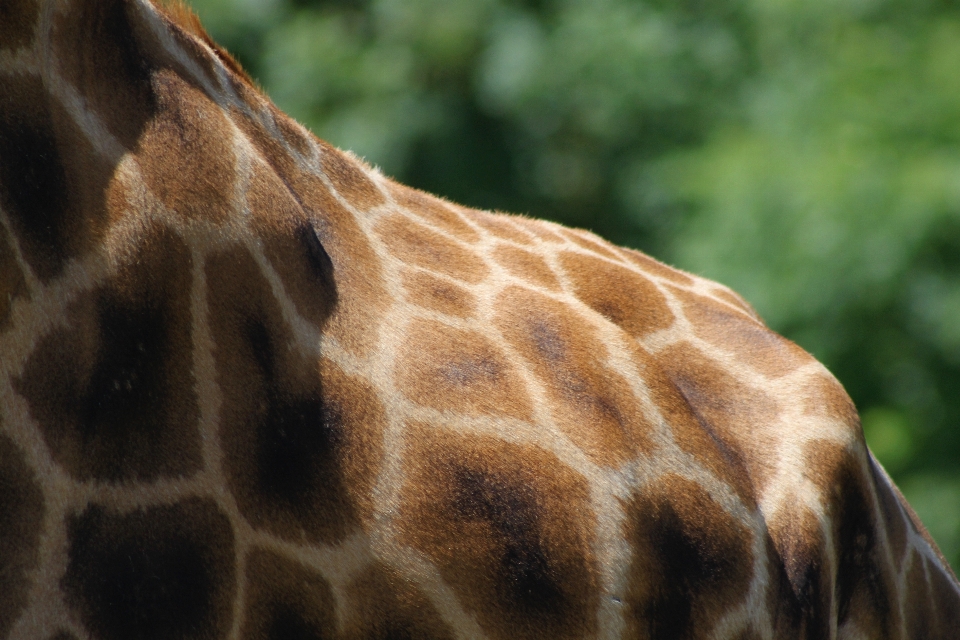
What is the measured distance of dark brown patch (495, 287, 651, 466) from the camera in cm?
166

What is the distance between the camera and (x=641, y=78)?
792 centimetres

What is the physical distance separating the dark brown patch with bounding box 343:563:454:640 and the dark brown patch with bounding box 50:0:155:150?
2.20ft

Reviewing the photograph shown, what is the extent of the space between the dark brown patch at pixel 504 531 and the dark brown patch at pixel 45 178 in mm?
534

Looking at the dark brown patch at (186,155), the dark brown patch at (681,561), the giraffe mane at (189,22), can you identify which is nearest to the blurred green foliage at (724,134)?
the dark brown patch at (681,561)

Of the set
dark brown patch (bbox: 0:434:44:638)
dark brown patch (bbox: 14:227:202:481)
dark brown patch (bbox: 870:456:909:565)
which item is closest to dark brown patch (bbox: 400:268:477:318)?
dark brown patch (bbox: 14:227:202:481)

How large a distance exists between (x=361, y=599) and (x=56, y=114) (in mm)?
756

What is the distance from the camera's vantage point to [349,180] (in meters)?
1.82

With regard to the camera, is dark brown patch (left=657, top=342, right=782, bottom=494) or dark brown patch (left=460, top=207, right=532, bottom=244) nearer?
dark brown patch (left=657, top=342, right=782, bottom=494)

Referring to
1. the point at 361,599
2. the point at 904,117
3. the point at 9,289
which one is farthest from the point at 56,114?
the point at 904,117

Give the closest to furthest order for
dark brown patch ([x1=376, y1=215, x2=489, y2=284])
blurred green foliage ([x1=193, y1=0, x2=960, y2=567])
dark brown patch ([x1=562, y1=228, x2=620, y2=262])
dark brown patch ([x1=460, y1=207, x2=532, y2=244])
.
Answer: dark brown patch ([x1=376, y1=215, x2=489, y2=284])
dark brown patch ([x1=460, y1=207, x2=532, y2=244])
dark brown patch ([x1=562, y1=228, x2=620, y2=262])
blurred green foliage ([x1=193, y1=0, x2=960, y2=567])

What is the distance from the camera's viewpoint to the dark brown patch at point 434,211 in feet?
6.36

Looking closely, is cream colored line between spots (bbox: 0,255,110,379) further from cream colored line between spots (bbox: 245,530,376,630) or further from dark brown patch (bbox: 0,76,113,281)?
cream colored line between spots (bbox: 245,530,376,630)

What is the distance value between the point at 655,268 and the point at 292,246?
1.03 meters

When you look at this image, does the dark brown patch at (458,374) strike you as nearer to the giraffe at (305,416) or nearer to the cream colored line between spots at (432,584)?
the giraffe at (305,416)
